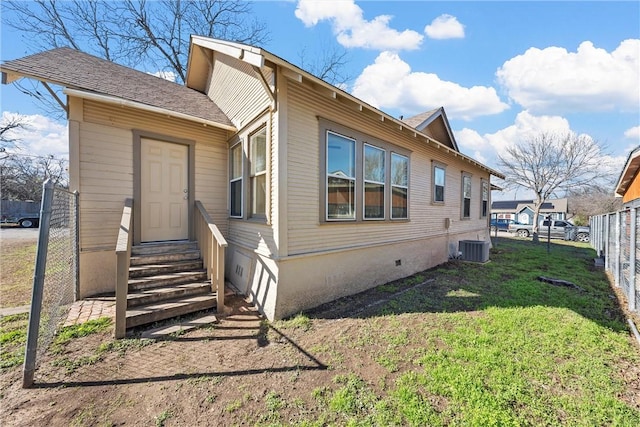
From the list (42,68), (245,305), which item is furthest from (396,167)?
(42,68)

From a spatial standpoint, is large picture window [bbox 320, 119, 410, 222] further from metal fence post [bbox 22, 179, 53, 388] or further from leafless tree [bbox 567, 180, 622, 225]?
leafless tree [bbox 567, 180, 622, 225]

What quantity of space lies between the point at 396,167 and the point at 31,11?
15.9m

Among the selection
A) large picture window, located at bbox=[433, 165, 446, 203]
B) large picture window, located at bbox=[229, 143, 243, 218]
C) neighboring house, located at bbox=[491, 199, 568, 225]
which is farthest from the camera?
neighboring house, located at bbox=[491, 199, 568, 225]

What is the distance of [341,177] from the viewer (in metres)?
5.33

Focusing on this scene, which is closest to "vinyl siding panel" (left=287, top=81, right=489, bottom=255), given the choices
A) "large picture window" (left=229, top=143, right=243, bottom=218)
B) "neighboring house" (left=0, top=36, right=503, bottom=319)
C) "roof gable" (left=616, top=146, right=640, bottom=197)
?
"neighboring house" (left=0, top=36, right=503, bottom=319)

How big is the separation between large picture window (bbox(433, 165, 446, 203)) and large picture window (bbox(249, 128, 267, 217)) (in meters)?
6.06

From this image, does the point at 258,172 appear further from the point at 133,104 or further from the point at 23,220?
the point at 23,220

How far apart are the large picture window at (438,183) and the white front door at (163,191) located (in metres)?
7.38

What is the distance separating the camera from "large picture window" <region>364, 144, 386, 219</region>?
5.92 m

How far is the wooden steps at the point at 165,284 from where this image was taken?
3904 millimetres

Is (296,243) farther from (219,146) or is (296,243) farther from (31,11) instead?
(31,11)

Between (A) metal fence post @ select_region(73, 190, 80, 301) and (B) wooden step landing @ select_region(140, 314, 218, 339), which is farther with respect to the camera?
(A) metal fence post @ select_region(73, 190, 80, 301)

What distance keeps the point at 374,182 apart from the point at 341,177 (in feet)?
3.80

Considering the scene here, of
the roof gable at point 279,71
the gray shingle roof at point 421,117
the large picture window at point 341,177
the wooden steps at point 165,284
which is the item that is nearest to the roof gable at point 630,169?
the roof gable at point 279,71
